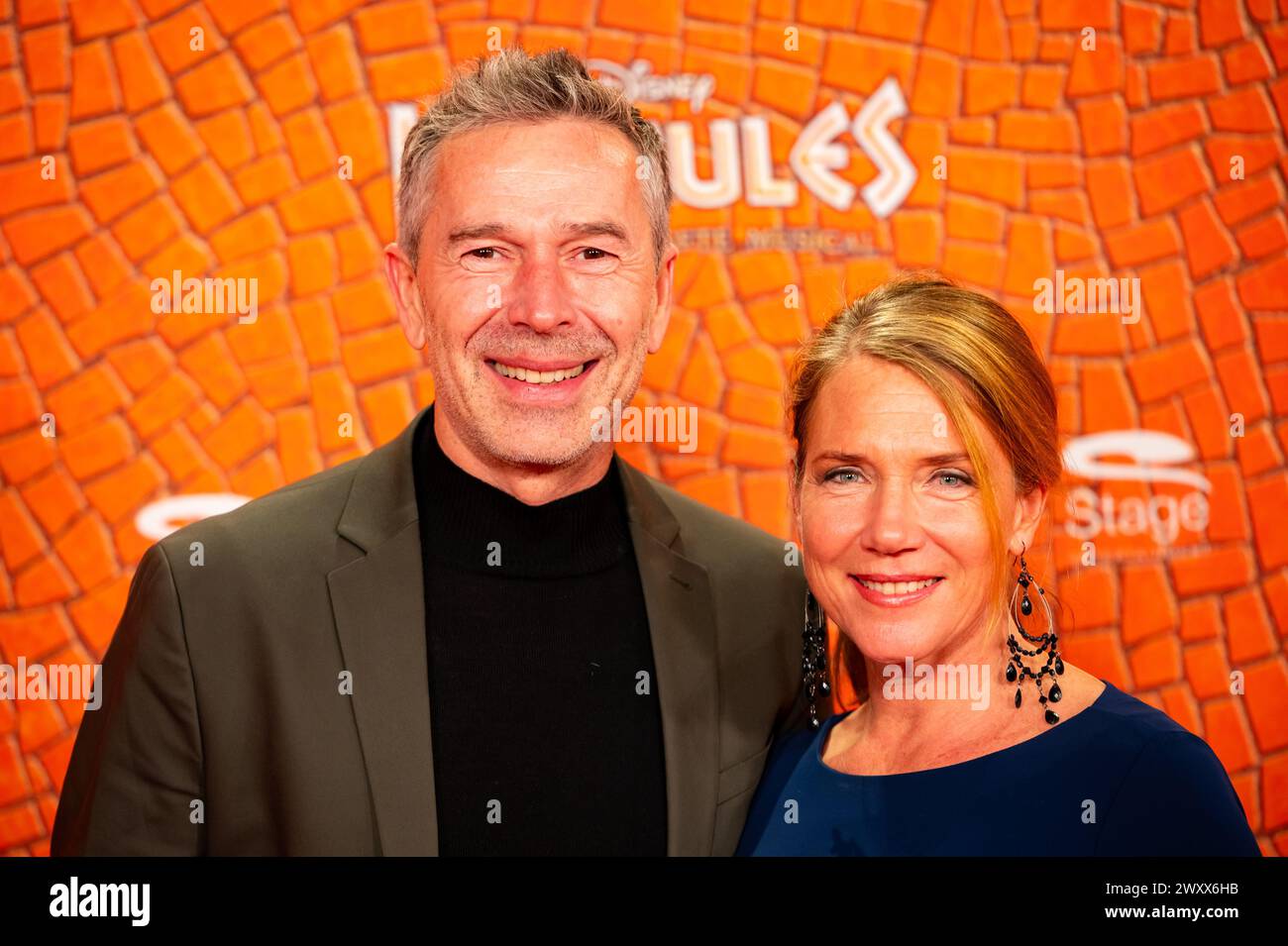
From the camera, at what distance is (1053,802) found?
1.64 m

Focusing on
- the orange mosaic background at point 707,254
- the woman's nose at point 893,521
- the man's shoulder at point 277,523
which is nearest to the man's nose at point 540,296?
the man's shoulder at point 277,523

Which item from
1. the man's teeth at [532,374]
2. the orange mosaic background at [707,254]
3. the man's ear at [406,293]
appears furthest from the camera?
the orange mosaic background at [707,254]

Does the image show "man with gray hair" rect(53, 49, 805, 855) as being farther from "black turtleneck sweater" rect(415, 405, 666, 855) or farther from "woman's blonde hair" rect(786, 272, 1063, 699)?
"woman's blonde hair" rect(786, 272, 1063, 699)

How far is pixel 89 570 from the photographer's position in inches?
97.4

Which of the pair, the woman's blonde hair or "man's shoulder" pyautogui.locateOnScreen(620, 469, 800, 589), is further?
"man's shoulder" pyautogui.locateOnScreen(620, 469, 800, 589)

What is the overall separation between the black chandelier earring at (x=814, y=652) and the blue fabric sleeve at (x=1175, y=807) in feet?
1.55

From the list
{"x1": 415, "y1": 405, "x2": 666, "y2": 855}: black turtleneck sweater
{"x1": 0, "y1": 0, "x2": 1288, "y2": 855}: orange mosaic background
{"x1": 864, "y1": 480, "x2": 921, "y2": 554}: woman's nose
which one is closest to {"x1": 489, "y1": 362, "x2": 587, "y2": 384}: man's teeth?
{"x1": 415, "y1": 405, "x2": 666, "y2": 855}: black turtleneck sweater

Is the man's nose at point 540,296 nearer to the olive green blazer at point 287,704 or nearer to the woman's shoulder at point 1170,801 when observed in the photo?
the olive green blazer at point 287,704

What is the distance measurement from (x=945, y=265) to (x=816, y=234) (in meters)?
0.27

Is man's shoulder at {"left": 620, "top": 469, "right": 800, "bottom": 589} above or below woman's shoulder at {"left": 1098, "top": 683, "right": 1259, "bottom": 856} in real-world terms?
above

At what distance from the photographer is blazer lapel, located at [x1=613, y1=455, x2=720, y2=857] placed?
184 cm

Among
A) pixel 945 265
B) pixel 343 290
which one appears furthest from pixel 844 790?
pixel 343 290

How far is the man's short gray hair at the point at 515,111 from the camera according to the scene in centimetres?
192
